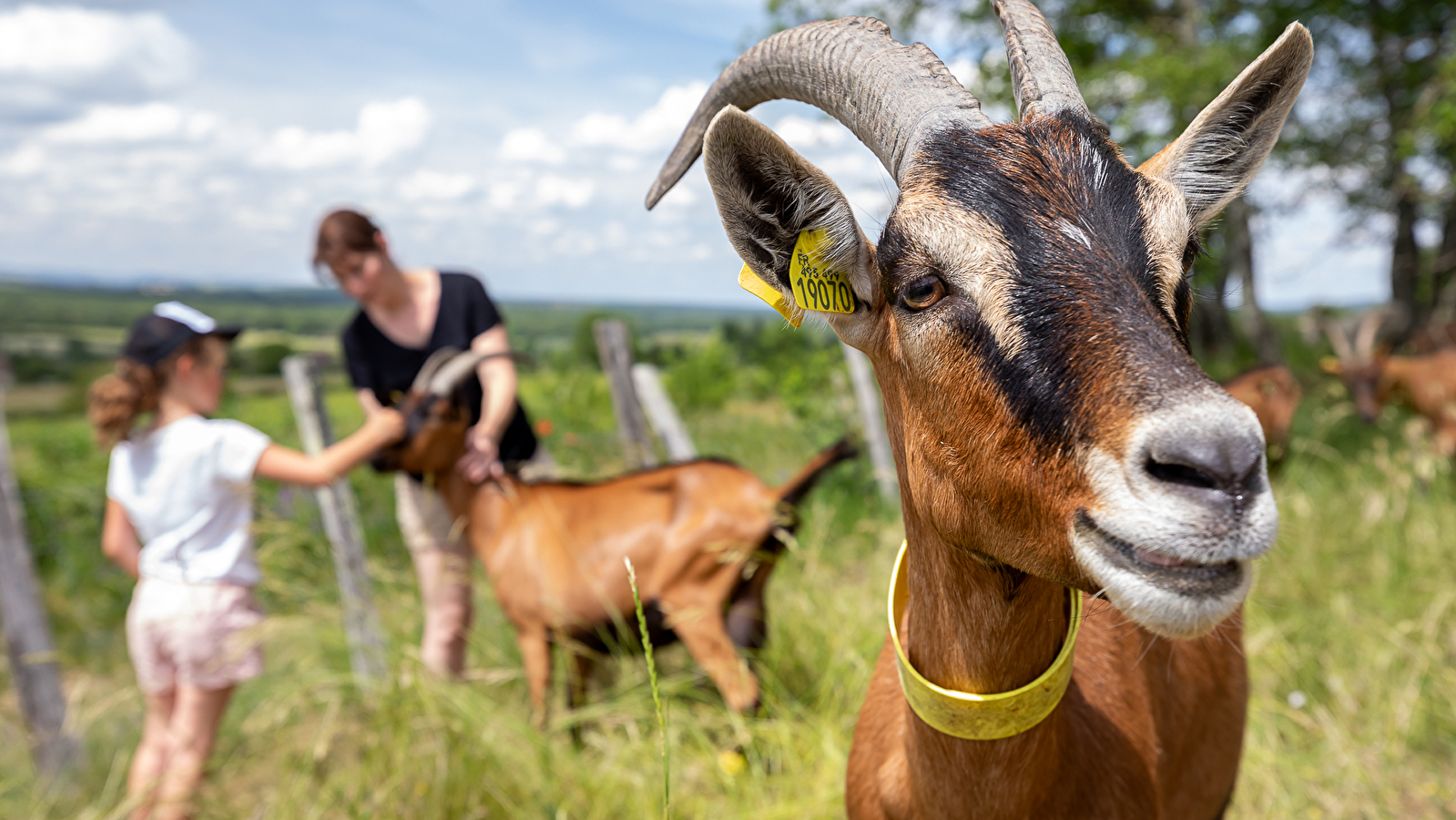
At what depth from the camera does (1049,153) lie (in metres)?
1.41

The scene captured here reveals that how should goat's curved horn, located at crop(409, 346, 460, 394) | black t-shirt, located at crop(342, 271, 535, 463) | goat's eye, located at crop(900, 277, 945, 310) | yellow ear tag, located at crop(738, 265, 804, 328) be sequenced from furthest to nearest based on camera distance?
black t-shirt, located at crop(342, 271, 535, 463)
goat's curved horn, located at crop(409, 346, 460, 394)
yellow ear tag, located at crop(738, 265, 804, 328)
goat's eye, located at crop(900, 277, 945, 310)

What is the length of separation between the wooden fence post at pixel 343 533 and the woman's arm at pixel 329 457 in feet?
3.04

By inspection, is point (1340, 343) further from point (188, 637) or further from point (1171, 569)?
point (188, 637)

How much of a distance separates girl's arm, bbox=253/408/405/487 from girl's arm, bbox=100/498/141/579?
620 millimetres

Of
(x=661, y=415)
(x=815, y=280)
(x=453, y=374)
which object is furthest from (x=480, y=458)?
(x=815, y=280)

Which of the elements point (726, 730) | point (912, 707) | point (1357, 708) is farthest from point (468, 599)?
point (1357, 708)

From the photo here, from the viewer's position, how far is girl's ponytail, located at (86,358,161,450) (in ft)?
10.2

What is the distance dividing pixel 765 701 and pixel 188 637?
2375 mm

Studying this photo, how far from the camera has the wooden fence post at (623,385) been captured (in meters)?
6.55

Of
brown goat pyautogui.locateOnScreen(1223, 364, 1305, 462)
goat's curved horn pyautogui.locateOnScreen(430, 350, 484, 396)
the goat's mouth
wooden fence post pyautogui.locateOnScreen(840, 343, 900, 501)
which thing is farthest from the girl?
brown goat pyautogui.locateOnScreen(1223, 364, 1305, 462)

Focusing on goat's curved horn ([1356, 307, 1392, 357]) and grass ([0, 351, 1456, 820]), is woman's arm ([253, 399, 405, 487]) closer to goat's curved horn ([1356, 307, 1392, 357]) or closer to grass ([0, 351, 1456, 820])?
grass ([0, 351, 1456, 820])

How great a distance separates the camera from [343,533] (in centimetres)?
504

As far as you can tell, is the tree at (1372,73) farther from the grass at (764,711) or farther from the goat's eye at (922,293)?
the goat's eye at (922,293)

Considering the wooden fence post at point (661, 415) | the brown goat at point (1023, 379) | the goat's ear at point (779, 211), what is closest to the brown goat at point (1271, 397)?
the wooden fence post at point (661, 415)
